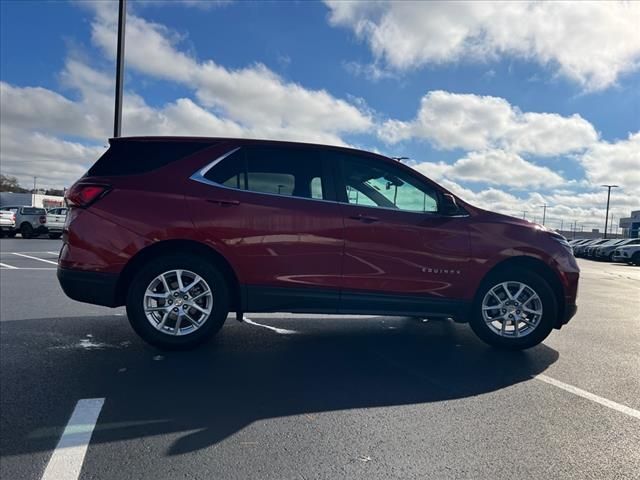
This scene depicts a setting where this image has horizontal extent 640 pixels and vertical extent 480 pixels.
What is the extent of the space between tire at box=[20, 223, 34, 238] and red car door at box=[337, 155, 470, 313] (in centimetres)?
2798

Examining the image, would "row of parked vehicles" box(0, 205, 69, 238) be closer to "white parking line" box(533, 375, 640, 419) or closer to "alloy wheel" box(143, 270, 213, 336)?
"alloy wheel" box(143, 270, 213, 336)

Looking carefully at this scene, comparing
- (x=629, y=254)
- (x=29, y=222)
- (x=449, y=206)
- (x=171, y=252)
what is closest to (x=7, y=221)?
(x=29, y=222)

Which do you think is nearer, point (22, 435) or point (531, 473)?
point (531, 473)

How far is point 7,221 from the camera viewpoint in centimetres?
2645

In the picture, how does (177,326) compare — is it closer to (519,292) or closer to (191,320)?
(191,320)

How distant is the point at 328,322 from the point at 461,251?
2.04 m

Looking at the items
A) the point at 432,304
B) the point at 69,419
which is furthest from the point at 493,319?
the point at 69,419

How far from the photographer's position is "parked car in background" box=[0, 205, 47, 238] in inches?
1077

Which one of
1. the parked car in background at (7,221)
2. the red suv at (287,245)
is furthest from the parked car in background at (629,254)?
the parked car in background at (7,221)

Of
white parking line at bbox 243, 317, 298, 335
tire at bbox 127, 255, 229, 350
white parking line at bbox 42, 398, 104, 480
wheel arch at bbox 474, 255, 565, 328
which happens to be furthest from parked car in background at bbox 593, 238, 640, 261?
white parking line at bbox 42, 398, 104, 480

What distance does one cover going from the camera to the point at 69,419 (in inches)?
122

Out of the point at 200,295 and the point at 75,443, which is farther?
the point at 200,295

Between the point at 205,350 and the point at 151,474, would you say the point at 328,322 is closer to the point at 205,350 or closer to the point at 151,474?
the point at 205,350

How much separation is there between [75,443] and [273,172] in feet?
8.74
